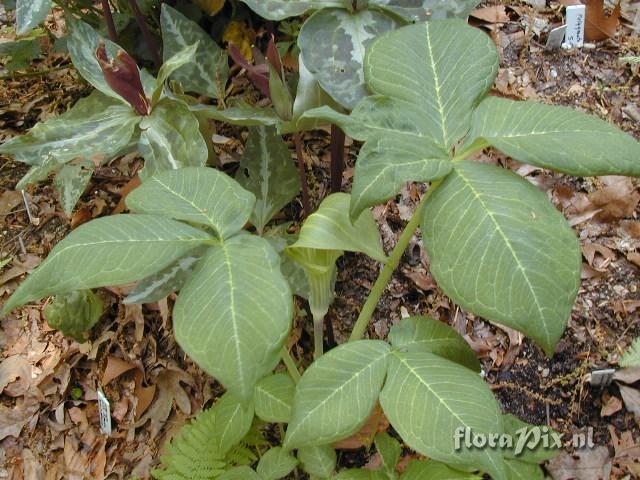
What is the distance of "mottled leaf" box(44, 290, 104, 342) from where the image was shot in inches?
59.5

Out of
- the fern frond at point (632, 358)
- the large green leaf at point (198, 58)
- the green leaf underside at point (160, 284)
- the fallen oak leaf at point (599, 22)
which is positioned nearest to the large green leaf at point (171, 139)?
the green leaf underside at point (160, 284)

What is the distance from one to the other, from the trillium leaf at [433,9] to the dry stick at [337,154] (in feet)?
0.92

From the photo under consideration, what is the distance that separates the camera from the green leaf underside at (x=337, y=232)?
0.97 metres

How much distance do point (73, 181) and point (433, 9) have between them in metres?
0.91

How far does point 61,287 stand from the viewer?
2.76 feet

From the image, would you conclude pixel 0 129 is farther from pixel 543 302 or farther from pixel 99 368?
pixel 543 302

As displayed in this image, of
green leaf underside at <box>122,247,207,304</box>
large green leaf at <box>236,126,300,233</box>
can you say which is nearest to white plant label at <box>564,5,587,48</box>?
large green leaf at <box>236,126,300,233</box>

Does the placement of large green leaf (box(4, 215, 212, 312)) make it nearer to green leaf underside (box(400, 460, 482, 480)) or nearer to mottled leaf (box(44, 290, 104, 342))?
green leaf underside (box(400, 460, 482, 480))

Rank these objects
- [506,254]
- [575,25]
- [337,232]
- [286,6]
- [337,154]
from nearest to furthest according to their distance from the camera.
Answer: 1. [506,254]
2. [337,232]
3. [286,6]
4. [337,154]
5. [575,25]

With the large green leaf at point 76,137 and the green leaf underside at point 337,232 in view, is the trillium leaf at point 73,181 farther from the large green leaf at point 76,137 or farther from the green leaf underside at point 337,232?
the green leaf underside at point 337,232

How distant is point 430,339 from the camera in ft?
3.39

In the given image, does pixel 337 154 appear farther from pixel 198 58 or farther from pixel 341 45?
pixel 198 58

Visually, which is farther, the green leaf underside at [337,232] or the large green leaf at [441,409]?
the green leaf underside at [337,232]

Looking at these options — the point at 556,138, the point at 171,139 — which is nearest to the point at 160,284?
the point at 171,139
